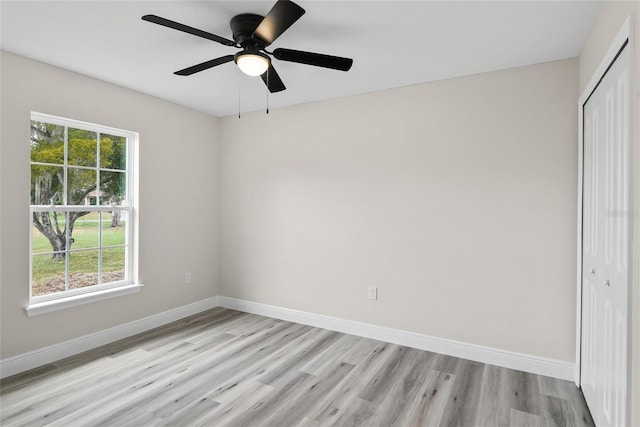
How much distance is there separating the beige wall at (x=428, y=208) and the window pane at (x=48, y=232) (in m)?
1.84

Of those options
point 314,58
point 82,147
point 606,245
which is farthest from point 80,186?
point 606,245

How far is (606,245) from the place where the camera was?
1855 mm

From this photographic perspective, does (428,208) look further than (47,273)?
Yes

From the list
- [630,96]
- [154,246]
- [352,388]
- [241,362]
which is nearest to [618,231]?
[630,96]

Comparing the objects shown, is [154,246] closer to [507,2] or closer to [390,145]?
[390,145]

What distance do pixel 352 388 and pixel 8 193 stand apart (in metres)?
3.01

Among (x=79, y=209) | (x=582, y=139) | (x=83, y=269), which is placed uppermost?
(x=582, y=139)

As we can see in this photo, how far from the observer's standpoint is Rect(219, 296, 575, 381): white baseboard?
2699 millimetres

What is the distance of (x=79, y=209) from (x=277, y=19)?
259cm

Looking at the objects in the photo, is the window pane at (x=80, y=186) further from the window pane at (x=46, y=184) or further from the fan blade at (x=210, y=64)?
the fan blade at (x=210, y=64)

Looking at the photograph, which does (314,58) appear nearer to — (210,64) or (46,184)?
(210,64)

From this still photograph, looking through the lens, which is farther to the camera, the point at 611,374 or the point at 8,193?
the point at 8,193

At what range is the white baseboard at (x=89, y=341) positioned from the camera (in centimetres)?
267

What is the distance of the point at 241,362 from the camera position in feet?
9.57
